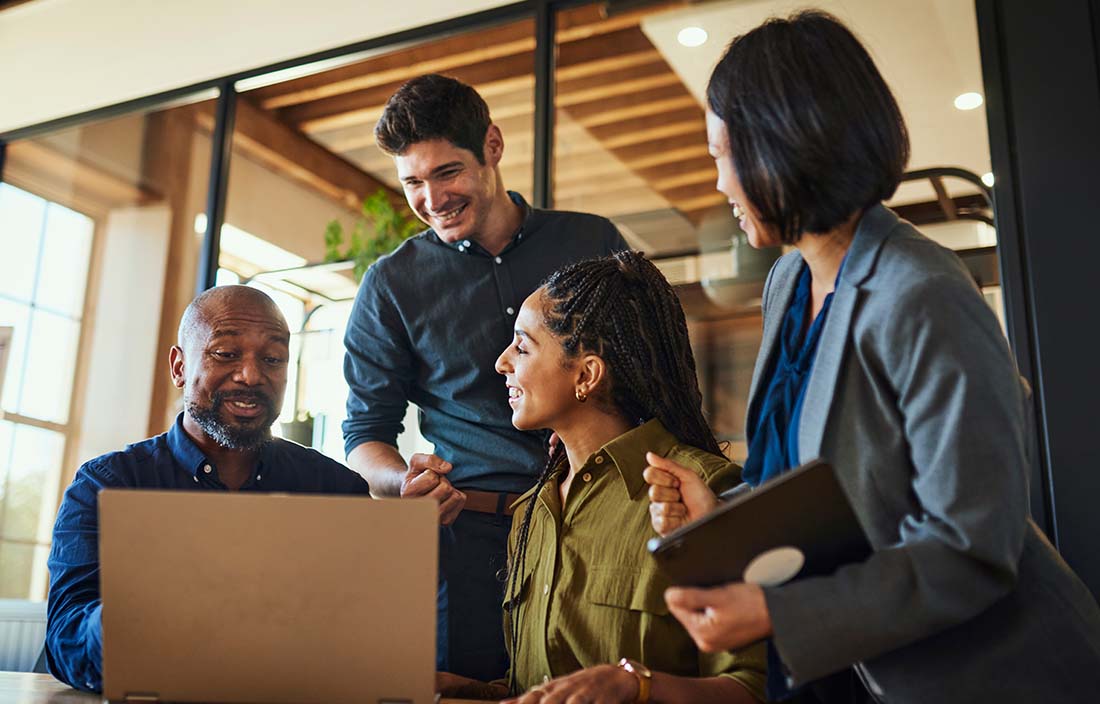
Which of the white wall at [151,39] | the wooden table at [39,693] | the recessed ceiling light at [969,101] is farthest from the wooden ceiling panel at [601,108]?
the wooden table at [39,693]

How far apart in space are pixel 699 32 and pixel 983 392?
8.04 feet

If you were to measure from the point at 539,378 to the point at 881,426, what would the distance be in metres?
0.81

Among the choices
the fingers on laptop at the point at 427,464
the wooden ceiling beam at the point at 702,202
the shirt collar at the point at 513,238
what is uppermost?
the wooden ceiling beam at the point at 702,202

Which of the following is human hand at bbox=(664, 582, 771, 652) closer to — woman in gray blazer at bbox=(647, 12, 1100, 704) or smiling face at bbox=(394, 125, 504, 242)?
woman in gray blazer at bbox=(647, 12, 1100, 704)

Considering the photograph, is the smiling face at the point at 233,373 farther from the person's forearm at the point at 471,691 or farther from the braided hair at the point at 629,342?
A: the person's forearm at the point at 471,691

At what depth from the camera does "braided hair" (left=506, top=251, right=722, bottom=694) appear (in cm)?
186

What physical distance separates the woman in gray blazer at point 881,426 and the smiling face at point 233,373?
1.18 metres

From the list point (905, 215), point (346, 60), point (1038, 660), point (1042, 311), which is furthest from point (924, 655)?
point (346, 60)

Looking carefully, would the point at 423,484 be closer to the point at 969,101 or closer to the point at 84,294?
the point at 969,101

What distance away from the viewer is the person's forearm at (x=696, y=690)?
1.37 metres

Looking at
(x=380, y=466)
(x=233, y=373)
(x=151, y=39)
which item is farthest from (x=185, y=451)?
(x=151, y=39)

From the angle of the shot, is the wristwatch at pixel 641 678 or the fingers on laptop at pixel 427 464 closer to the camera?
the wristwatch at pixel 641 678

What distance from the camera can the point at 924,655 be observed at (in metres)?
1.11

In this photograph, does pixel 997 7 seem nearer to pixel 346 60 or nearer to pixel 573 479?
pixel 573 479
